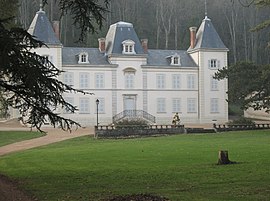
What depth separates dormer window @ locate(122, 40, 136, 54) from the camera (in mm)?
40469

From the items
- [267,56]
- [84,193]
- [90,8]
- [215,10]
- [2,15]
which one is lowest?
[84,193]

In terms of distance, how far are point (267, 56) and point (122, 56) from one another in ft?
72.4

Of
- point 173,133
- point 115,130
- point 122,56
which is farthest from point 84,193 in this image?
point 122,56

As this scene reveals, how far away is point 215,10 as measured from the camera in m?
58.5

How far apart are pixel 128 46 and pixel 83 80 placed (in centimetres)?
452

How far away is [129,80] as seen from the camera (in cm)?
4078

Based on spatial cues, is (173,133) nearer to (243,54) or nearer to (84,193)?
(84,193)

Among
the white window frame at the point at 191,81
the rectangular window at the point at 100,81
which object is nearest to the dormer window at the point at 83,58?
the rectangular window at the point at 100,81

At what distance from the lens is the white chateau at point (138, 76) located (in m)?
39.8

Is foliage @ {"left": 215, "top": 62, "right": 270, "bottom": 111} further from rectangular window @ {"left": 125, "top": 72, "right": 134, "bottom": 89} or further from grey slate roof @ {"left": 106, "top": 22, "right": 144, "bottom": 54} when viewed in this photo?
grey slate roof @ {"left": 106, "top": 22, "right": 144, "bottom": 54}

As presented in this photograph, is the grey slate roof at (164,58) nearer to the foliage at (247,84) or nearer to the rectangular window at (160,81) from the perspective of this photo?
the rectangular window at (160,81)

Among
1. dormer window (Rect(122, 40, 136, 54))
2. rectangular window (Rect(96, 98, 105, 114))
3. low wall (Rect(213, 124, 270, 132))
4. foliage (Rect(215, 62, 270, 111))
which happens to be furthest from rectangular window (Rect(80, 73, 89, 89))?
low wall (Rect(213, 124, 270, 132))

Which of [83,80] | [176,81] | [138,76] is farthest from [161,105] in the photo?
[83,80]

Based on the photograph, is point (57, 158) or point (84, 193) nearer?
point (84, 193)
